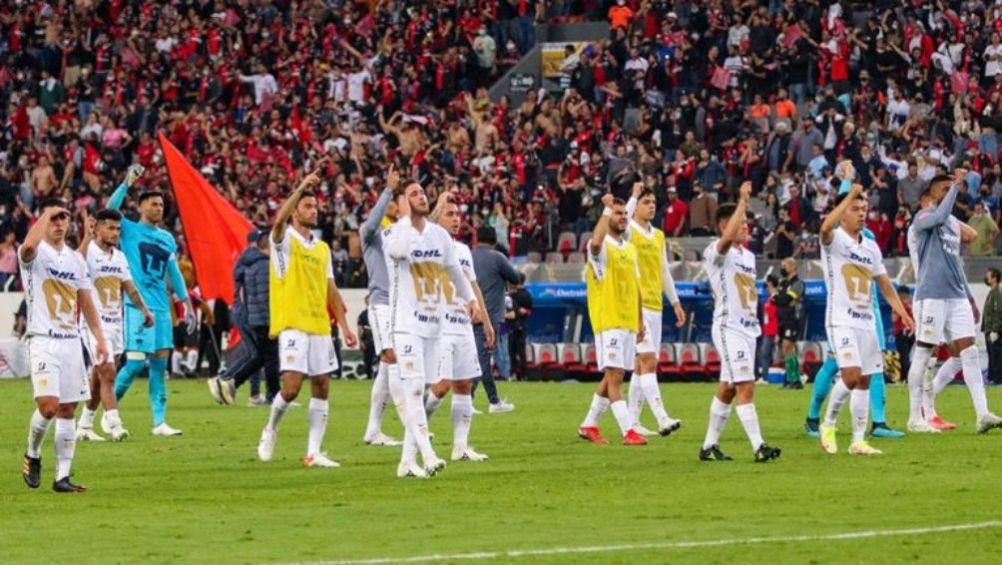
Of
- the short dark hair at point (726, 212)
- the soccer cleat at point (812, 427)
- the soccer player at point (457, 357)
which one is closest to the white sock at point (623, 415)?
the soccer cleat at point (812, 427)

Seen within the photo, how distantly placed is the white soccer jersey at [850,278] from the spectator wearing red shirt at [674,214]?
20826 mm

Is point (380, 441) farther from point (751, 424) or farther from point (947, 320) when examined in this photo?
point (947, 320)

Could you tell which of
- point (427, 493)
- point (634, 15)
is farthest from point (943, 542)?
point (634, 15)

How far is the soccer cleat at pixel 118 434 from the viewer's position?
2323 centimetres

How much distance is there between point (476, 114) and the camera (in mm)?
48281

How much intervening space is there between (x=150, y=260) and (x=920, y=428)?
28.9 feet

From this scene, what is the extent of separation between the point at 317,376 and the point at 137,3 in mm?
40017

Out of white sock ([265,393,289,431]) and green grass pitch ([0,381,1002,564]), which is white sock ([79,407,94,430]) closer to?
green grass pitch ([0,381,1002,564])

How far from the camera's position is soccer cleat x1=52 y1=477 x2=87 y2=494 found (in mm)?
17031

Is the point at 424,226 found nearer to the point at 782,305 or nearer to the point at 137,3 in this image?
the point at 782,305

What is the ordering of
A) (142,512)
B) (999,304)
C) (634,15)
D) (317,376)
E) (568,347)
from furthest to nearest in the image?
1. (634,15)
2. (568,347)
3. (999,304)
4. (317,376)
5. (142,512)

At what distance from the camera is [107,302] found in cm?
2350

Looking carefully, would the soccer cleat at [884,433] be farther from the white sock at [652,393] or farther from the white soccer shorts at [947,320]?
the white sock at [652,393]

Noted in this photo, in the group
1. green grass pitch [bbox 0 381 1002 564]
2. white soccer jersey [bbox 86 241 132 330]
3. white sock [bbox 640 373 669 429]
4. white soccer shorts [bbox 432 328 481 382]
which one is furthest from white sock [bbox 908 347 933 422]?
white soccer jersey [bbox 86 241 132 330]
